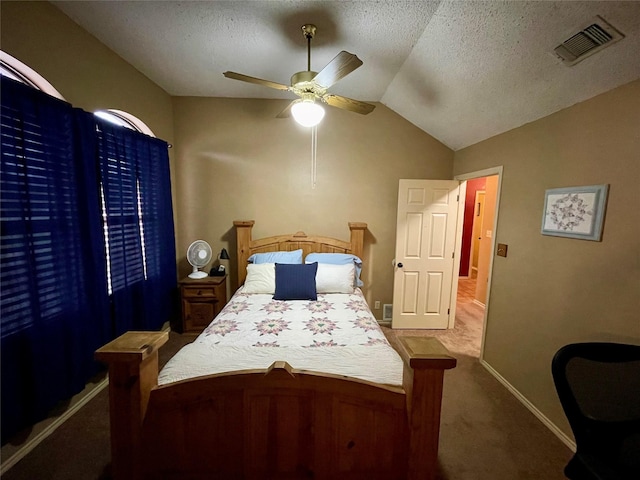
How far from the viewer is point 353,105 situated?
6.67ft

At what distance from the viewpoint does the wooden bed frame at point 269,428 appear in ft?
3.78

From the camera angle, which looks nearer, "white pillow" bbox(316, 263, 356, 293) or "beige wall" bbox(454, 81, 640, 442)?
"beige wall" bbox(454, 81, 640, 442)

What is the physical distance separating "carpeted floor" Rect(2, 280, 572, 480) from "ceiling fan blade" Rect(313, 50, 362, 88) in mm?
2384

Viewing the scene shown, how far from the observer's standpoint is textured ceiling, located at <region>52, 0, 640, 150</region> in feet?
4.73

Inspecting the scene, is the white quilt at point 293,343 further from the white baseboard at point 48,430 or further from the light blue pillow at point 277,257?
the white baseboard at point 48,430

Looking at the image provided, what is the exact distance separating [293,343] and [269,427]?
53 centimetres

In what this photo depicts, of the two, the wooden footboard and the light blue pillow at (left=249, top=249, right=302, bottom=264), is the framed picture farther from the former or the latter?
the light blue pillow at (left=249, top=249, right=302, bottom=264)

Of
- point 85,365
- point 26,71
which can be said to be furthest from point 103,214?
point 85,365

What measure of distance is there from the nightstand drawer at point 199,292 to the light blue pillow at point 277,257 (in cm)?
54

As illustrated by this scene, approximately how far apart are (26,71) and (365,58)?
227 centimetres

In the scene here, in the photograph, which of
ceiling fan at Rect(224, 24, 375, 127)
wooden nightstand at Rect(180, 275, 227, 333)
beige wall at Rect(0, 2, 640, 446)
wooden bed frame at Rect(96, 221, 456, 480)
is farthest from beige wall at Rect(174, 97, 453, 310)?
wooden bed frame at Rect(96, 221, 456, 480)

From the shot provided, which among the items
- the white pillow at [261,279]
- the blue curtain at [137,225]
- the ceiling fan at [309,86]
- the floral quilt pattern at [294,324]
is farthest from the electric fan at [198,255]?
the ceiling fan at [309,86]

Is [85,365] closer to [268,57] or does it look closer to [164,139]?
[164,139]

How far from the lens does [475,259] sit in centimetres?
582
